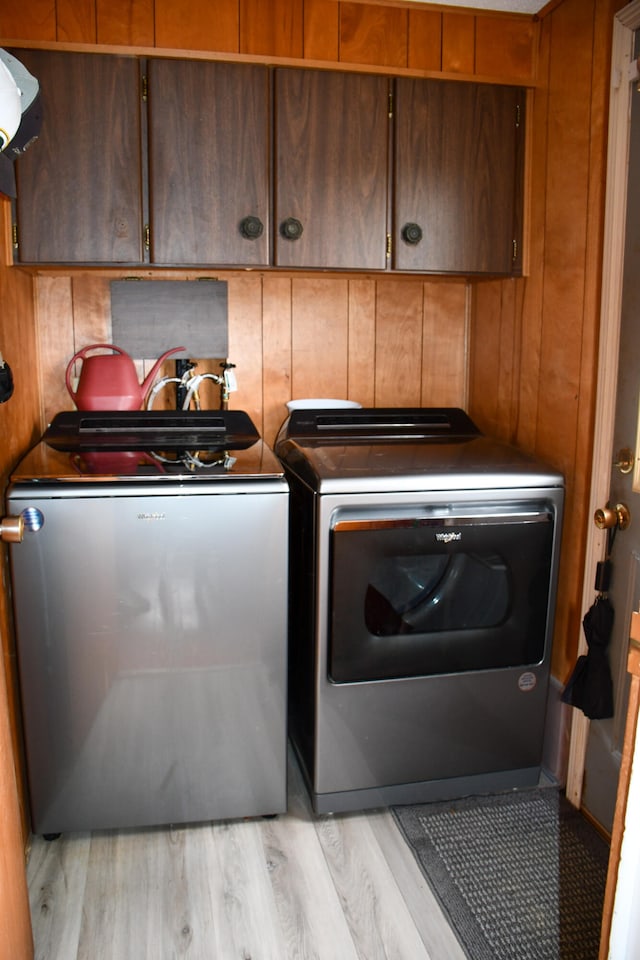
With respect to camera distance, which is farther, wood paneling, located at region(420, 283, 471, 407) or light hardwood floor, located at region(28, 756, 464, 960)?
wood paneling, located at region(420, 283, 471, 407)

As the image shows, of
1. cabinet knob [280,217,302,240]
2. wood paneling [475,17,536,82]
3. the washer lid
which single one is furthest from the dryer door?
wood paneling [475,17,536,82]

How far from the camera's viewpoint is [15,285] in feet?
6.92

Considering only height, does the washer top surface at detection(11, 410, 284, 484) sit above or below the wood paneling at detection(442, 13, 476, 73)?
below

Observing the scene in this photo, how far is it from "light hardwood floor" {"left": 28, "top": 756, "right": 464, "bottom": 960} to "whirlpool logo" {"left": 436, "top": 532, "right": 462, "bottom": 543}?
748 mm

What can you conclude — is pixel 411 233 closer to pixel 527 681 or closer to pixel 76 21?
pixel 76 21

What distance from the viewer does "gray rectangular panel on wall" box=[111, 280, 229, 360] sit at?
8.04 ft

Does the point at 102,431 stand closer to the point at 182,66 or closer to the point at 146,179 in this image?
the point at 146,179

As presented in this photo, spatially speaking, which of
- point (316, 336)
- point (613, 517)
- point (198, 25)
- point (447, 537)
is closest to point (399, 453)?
point (447, 537)

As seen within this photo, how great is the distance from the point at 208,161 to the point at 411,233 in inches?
23.2

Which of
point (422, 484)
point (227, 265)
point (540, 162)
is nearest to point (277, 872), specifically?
point (422, 484)

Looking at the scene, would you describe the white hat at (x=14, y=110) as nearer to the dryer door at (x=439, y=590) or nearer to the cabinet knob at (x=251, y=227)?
the cabinet knob at (x=251, y=227)

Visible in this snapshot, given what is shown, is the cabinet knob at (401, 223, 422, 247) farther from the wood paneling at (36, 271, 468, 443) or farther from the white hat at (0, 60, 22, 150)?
the white hat at (0, 60, 22, 150)

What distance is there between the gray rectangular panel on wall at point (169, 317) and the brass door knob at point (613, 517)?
1285 mm

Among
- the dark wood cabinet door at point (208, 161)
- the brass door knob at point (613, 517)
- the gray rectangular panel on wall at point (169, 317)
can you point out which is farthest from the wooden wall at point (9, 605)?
the brass door knob at point (613, 517)
